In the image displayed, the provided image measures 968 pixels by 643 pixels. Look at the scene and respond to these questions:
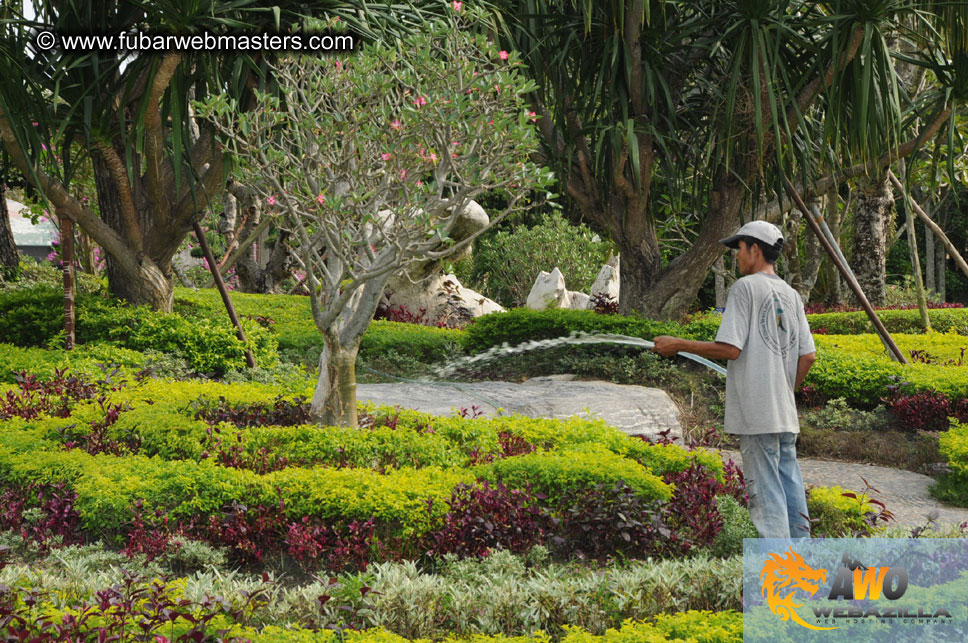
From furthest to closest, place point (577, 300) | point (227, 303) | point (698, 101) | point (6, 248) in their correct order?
point (577, 300) → point (6, 248) → point (698, 101) → point (227, 303)

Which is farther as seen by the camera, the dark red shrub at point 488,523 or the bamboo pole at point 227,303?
the bamboo pole at point 227,303

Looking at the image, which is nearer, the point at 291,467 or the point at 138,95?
the point at 291,467

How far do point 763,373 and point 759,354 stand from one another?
9cm

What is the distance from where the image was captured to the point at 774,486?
363cm

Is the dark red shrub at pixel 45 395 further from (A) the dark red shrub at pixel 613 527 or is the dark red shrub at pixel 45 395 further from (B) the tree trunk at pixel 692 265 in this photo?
(B) the tree trunk at pixel 692 265

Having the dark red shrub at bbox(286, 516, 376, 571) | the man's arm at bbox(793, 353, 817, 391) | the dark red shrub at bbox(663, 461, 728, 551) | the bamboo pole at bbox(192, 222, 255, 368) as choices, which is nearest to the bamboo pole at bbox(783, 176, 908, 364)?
the dark red shrub at bbox(663, 461, 728, 551)

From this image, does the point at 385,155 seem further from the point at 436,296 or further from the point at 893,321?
the point at 893,321

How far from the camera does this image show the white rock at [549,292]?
1691cm

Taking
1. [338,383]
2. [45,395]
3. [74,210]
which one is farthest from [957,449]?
[74,210]

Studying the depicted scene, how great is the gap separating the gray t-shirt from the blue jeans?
3.7 inches

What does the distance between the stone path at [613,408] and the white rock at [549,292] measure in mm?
9551

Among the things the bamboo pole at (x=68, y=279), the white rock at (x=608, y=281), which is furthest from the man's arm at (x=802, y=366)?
the white rock at (x=608, y=281)

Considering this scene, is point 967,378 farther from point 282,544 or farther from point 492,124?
point 282,544

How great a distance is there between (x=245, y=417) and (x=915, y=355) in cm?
693
